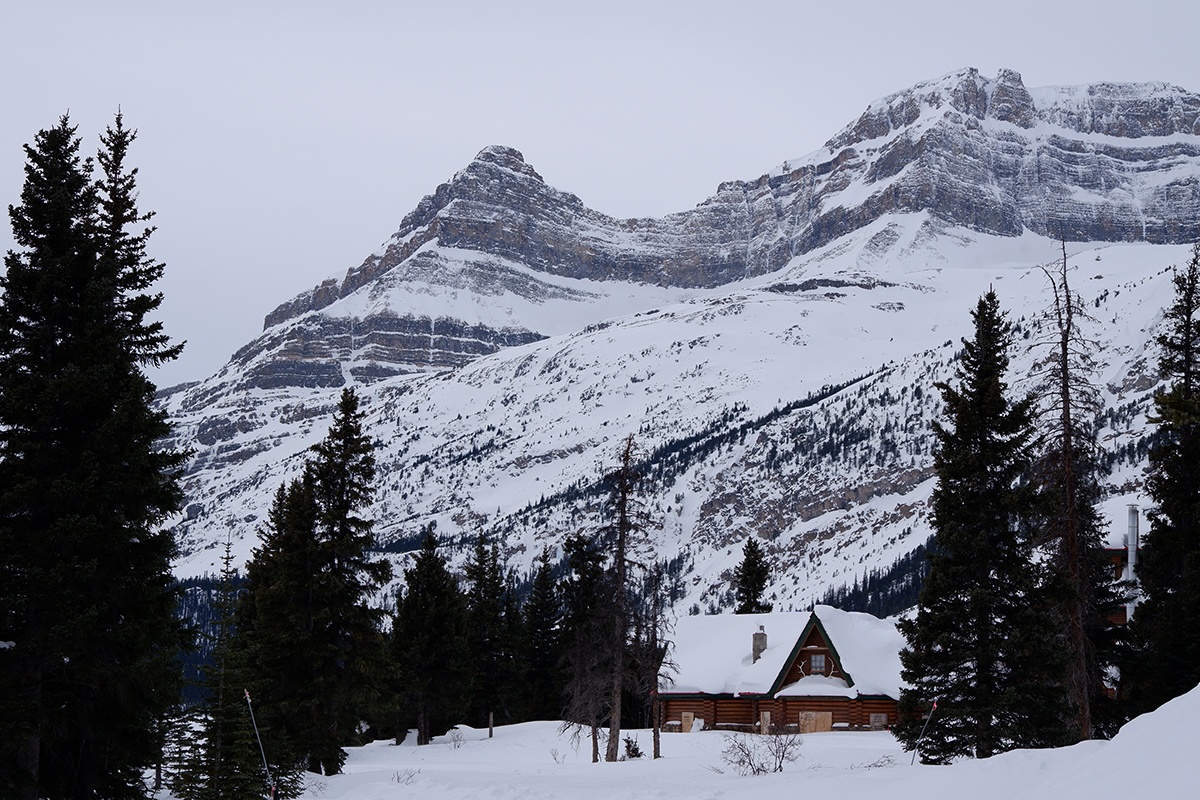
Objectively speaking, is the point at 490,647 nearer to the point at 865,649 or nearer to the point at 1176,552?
the point at 865,649

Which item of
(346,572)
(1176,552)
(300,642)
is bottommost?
(300,642)

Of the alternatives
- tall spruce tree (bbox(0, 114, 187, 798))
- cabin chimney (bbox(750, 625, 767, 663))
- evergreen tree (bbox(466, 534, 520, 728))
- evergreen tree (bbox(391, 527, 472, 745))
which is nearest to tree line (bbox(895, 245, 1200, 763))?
tall spruce tree (bbox(0, 114, 187, 798))

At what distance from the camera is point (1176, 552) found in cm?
2973

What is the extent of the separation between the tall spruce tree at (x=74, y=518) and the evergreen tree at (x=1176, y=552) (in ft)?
80.5

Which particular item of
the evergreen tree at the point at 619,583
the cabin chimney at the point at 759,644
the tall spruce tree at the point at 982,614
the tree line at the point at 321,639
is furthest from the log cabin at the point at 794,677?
the tall spruce tree at the point at 982,614

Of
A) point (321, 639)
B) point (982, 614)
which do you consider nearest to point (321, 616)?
point (321, 639)

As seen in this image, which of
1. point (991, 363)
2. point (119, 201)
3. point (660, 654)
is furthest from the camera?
point (660, 654)

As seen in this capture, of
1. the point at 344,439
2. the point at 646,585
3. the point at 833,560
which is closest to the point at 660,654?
the point at 646,585

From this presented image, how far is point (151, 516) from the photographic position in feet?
64.7

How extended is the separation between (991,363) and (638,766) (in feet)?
45.1

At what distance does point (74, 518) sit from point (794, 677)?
4621cm

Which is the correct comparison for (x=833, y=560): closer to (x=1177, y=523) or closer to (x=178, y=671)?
(x=1177, y=523)

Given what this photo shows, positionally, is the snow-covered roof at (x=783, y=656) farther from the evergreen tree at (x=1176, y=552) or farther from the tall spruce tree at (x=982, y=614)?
the tall spruce tree at (x=982, y=614)

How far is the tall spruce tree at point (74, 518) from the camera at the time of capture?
57.8 feet
